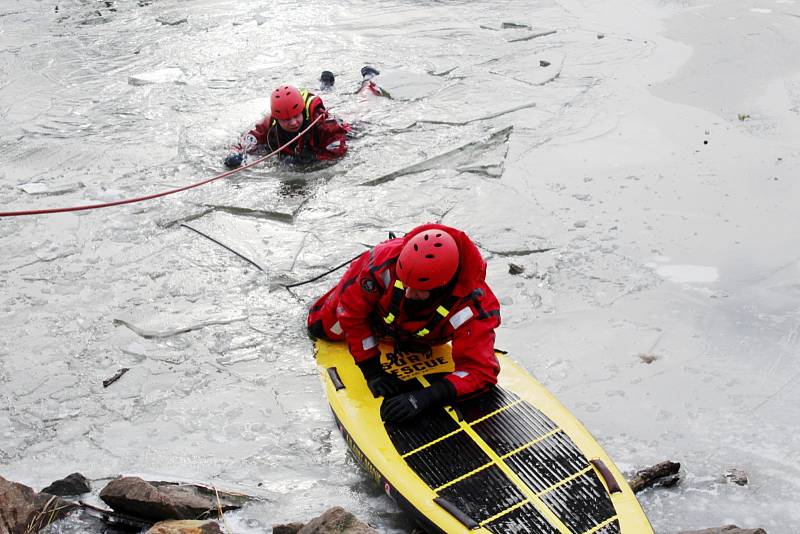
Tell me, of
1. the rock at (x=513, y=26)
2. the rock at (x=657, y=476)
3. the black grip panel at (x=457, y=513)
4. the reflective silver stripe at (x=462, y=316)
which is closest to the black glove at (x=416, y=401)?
the reflective silver stripe at (x=462, y=316)

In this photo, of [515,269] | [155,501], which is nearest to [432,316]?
[515,269]

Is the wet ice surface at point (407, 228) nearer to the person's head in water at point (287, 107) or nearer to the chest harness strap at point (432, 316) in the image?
the person's head in water at point (287, 107)

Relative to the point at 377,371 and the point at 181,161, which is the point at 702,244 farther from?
the point at 181,161

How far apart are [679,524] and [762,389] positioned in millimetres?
1133

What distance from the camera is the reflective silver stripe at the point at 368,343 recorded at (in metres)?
4.00

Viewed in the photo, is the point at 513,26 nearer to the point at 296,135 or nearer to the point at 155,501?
the point at 296,135

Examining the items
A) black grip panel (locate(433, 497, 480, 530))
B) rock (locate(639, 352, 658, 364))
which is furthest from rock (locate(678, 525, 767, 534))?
rock (locate(639, 352, 658, 364))

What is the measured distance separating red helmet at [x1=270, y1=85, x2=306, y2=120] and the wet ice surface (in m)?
0.50

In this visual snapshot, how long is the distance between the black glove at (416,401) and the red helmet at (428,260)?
0.49 metres

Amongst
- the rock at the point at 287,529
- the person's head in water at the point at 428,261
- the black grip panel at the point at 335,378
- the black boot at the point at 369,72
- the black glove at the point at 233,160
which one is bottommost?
the rock at the point at 287,529

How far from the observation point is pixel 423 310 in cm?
394

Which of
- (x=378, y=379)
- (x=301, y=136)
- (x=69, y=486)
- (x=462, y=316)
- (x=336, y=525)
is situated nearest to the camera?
(x=336, y=525)

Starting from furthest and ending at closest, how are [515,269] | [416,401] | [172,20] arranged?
1. [172,20]
2. [515,269]
3. [416,401]

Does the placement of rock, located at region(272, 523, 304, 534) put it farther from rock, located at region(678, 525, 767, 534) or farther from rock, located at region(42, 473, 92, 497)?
rock, located at region(678, 525, 767, 534)
